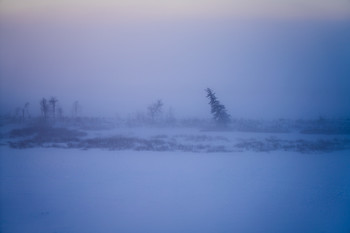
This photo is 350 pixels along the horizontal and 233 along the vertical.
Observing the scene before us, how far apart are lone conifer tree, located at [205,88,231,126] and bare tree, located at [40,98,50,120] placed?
139 inches

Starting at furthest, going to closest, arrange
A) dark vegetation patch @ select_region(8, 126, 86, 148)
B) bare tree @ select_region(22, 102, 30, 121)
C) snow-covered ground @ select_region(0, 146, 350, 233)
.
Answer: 1. dark vegetation patch @ select_region(8, 126, 86, 148)
2. bare tree @ select_region(22, 102, 30, 121)
3. snow-covered ground @ select_region(0, 146, 350, 233)

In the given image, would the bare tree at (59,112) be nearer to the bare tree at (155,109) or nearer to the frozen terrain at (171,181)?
the frozen terrain at (171,181)

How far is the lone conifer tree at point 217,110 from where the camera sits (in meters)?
5.66

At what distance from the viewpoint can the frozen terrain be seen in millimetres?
4273

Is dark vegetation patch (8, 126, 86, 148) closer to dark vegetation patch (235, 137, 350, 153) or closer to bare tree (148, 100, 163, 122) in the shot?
bare tree (148, 100, 163, 122)

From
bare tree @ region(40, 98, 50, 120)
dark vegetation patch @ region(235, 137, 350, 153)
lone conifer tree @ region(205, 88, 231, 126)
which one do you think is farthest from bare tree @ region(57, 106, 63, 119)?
dark vegetation patch @ region(235, 137, 350, 153)

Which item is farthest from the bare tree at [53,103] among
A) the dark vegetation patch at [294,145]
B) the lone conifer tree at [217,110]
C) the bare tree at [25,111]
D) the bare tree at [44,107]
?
the dark vegetation patch at [294,145]

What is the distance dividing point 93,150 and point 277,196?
13.0 feet

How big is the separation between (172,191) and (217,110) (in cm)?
201

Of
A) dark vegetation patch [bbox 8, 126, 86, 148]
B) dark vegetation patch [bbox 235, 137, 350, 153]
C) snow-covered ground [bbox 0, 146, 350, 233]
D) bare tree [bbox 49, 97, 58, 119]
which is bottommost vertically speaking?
snow-covered ground [bbox 0, 146, 350, 233]

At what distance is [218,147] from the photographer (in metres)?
5.92

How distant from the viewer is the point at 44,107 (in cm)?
570

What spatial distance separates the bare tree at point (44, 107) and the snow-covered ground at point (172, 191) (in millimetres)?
799

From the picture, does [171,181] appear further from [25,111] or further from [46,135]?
[25,111]
